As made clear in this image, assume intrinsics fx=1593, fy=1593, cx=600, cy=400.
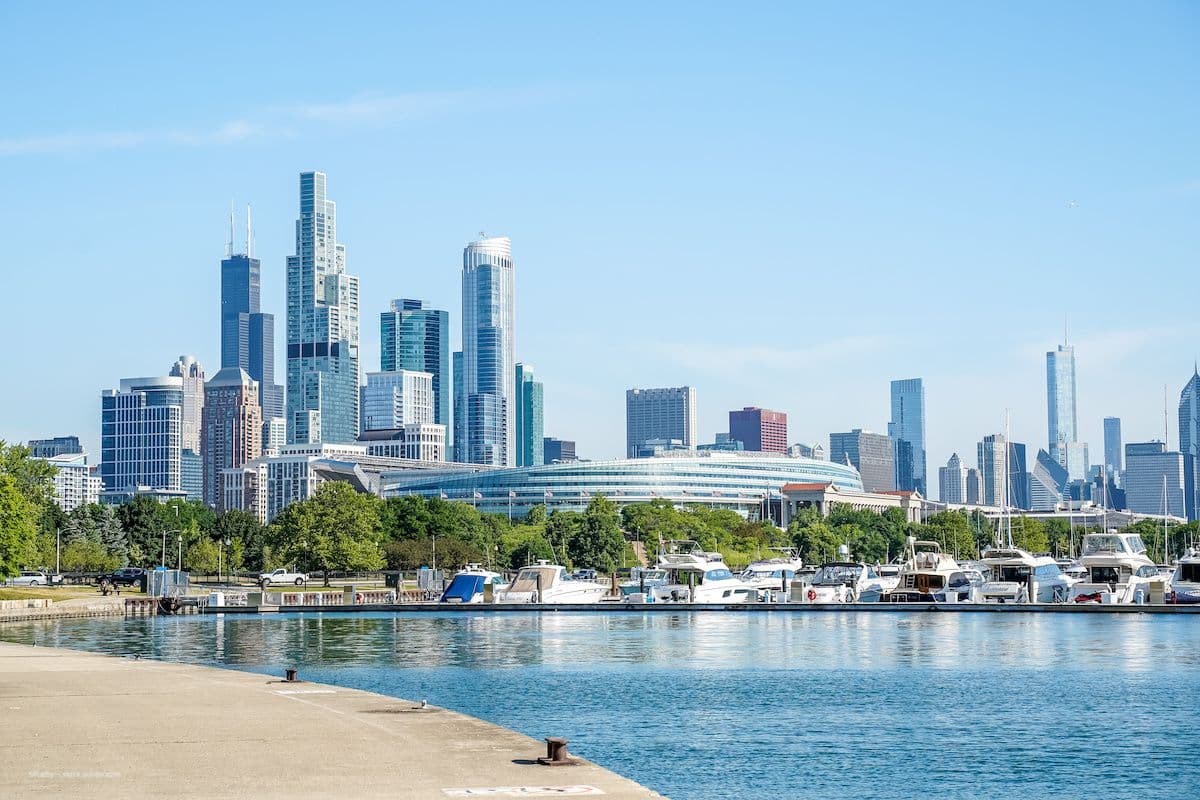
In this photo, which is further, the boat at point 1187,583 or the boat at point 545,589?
the boat at point 545,589

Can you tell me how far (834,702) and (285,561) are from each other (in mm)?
114146

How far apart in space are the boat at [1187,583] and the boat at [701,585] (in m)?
31.8

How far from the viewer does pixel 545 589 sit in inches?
4779

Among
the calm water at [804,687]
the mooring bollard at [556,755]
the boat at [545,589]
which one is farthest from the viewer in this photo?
the boat at [545,589]

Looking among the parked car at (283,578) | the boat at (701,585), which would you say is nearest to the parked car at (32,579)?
the parked car at (283,578)

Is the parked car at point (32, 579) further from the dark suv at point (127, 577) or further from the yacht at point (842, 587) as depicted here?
the yacht at point (842, 587)

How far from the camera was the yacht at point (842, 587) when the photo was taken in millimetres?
118812

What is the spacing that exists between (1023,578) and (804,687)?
213ft

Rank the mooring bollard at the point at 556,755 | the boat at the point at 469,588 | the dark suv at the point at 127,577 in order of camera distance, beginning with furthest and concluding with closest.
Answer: the dark suv at the point at 127,577 < the boat at the point at 469,588 < the mooring bollard at the point at 556,755

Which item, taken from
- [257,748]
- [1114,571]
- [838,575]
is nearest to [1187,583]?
[1114,571]

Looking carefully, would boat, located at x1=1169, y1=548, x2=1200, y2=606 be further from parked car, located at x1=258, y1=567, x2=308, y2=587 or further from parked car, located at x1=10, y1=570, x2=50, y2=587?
parked car, located at x1=10, y1=570, x2=50, y2=587

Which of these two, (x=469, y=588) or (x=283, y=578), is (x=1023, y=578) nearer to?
(x=469, y=588)

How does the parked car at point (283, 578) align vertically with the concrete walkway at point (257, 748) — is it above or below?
below

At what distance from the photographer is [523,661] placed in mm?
72625
